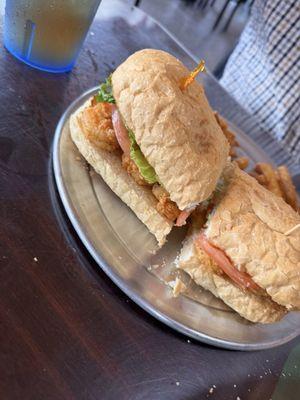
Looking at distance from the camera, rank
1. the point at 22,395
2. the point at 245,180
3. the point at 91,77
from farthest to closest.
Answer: the point at 91,77
the point at 245,180
the point at 22,395

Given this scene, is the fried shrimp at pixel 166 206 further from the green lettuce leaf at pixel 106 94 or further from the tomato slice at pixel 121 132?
the green lettuce leaf at pixel 106 94

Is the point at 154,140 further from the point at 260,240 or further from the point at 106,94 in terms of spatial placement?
the point at 260,240

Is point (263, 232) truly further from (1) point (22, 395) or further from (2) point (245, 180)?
(1) point (22, 395)

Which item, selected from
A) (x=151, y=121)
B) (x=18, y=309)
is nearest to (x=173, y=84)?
(x=151, y=121)

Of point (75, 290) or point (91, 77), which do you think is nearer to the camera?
point (75, 290)

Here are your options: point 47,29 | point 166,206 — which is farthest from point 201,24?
point 166,206

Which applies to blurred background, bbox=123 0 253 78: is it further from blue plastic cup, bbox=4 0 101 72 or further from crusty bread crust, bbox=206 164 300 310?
crusty bread crust, bbox=206 164 300 310

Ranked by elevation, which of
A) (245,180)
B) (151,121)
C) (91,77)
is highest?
(151,121)
